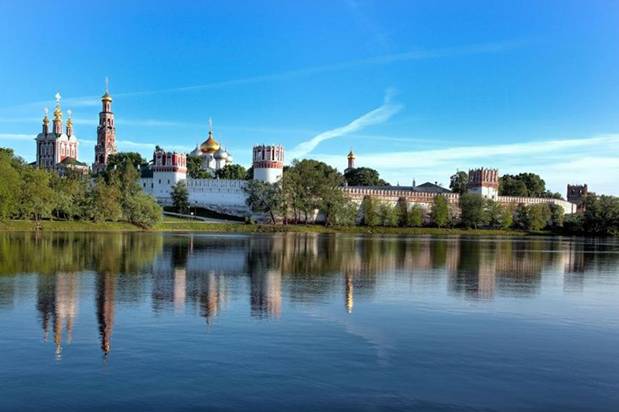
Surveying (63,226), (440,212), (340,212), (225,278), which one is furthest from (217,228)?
(225,278)

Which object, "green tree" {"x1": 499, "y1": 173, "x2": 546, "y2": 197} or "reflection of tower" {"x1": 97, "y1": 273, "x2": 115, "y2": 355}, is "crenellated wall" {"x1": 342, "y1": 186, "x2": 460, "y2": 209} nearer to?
"green tree" {"x1": 499, "y1": 173, "x2": 546, "y2": 197}

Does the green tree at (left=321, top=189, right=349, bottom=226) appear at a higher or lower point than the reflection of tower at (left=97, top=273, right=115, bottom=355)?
higher

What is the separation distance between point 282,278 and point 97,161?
125 metres

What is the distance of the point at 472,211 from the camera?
359ft

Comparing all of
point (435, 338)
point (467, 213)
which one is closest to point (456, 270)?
point (435, 338)

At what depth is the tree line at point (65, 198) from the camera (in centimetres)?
6331

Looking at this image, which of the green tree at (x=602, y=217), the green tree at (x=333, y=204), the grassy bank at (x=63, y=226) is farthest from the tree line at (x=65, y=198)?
the green tree at (x=602, y=217)

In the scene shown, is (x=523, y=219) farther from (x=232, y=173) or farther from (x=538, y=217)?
(x=232, y=173)

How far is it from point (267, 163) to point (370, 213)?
20.4 meters

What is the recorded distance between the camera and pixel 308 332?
1477 cm

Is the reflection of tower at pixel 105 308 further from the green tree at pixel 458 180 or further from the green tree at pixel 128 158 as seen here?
the green tree at pixel 458 180

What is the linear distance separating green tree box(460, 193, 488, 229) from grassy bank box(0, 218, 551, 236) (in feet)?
9.44

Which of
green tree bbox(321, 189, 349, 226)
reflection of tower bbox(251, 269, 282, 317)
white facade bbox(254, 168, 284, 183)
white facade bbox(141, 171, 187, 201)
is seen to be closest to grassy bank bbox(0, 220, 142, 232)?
green tree bbox(321, 189, 349, 226)

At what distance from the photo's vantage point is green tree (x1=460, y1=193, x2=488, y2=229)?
109m
